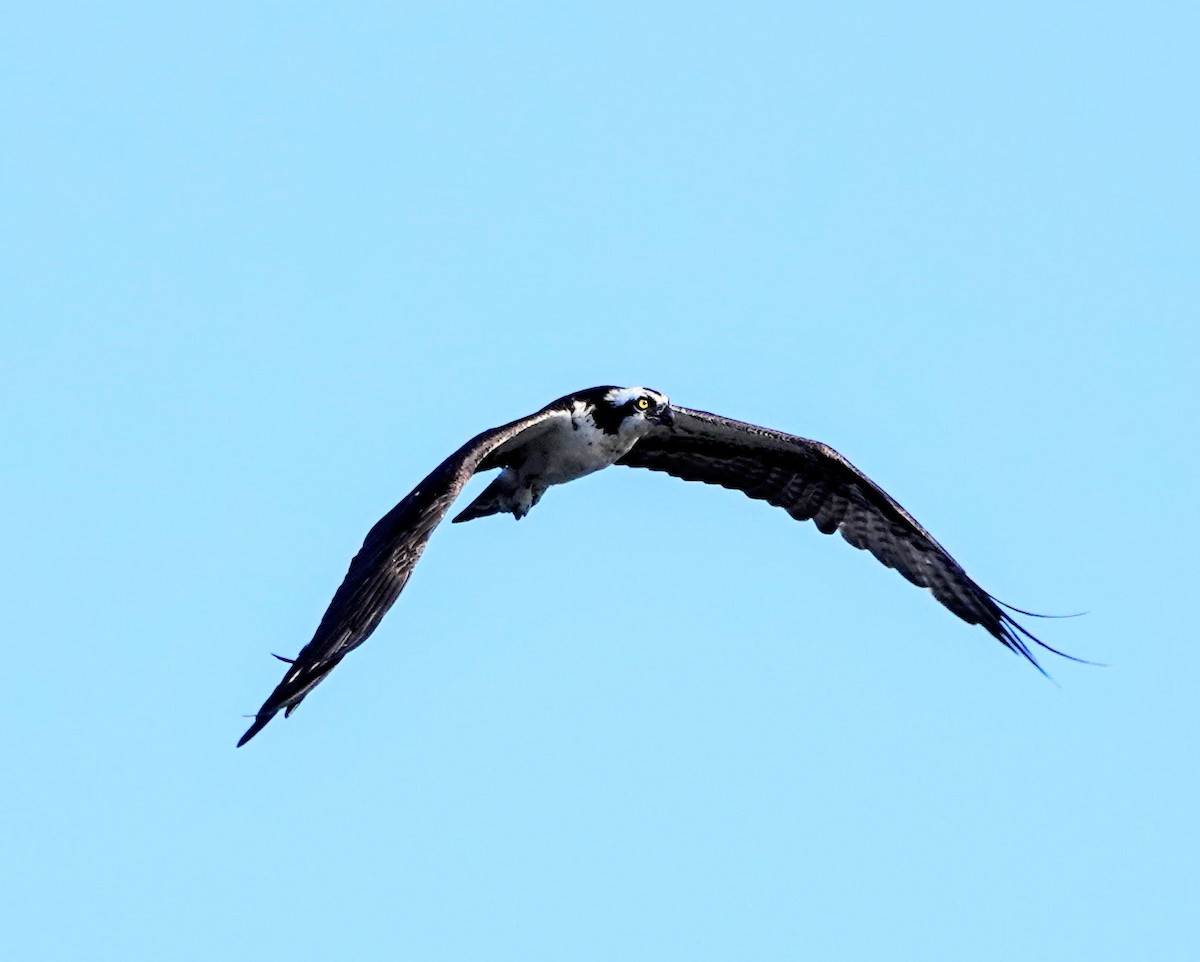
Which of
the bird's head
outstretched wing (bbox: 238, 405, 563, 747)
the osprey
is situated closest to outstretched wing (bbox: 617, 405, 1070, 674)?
the osprey

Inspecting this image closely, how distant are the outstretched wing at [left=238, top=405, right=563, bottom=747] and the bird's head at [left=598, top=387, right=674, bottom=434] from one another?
212 centimetres

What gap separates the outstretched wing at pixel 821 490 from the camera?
62.9 ft

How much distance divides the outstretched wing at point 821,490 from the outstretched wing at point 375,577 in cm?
388

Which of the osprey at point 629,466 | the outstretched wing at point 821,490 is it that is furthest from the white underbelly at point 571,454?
the outstretched wing at point 821,490

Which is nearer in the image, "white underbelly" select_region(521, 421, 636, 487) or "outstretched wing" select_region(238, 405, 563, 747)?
"outstretched wing" select_region(238, 405, 563, 747)

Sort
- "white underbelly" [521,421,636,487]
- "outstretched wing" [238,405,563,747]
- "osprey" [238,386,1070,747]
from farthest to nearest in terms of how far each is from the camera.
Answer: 1. "white underbelly" [521,421,636,487]
2. "osprey" [238,386,1070,747]
3. "outstretched wing" [238,405,563,747]

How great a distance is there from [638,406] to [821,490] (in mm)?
2738

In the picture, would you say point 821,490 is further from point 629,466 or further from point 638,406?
point 638,406

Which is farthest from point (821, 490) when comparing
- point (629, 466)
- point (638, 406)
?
point (638, 406)

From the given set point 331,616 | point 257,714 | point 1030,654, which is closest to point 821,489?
point 1030,654

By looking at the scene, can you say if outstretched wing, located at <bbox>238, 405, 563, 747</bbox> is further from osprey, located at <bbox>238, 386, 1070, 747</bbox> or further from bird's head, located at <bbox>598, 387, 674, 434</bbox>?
bird's head, located at <bbox>598, 387, 674, 434</bbox>

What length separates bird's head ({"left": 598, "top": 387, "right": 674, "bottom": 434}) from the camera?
1775 centimetres

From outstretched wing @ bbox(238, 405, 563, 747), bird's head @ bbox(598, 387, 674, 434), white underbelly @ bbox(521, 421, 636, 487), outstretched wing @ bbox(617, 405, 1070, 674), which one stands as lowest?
outstretched wing @ bbox(238, 405, 563, 747)

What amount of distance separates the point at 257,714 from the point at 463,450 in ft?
11.9
